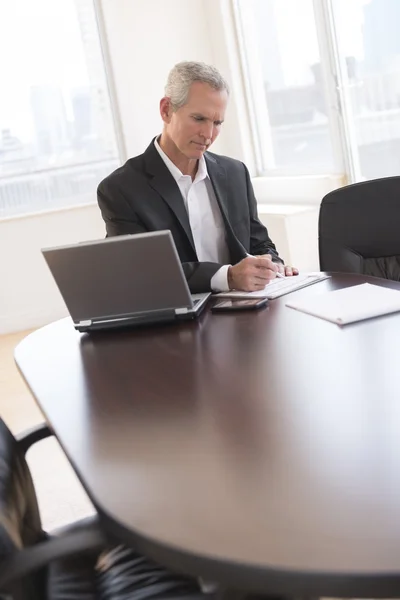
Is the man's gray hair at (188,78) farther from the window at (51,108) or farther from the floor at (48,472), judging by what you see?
the window at (51,108)

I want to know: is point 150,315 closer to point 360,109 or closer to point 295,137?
point 360,109

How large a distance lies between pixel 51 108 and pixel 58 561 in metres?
5.41

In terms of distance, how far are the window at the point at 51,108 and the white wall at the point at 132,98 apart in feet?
0.61

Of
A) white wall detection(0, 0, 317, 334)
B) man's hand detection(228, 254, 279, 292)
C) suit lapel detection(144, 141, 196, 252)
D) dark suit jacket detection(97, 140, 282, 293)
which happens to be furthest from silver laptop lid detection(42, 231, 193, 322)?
white wall detection(0, 0, 317, 334)

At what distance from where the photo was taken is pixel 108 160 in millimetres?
6461

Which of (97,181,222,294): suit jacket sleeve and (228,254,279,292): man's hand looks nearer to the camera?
(228,254,279,292): man's hand

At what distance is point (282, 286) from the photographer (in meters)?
2.36

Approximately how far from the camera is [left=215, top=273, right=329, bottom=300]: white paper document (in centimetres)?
228

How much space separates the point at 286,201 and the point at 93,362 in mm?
4045

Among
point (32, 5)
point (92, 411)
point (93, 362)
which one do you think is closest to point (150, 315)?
point (93, 362)

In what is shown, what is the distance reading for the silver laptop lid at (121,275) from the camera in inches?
79.9

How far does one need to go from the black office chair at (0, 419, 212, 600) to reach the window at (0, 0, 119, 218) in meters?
4.94

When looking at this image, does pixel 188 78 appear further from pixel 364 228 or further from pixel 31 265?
pixel 31 265

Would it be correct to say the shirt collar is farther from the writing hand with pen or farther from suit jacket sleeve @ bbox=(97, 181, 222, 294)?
the writing hand with pen
